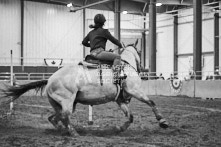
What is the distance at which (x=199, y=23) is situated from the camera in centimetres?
2509

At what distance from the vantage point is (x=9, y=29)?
111ft

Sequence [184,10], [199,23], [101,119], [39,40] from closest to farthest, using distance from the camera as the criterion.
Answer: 1. [101,119]
2. [199,23]
3. [39,40]
4. [184,10]

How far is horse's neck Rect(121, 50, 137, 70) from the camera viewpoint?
26.4 ft

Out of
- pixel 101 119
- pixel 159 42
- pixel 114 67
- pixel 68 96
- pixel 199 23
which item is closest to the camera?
pixel 68 96

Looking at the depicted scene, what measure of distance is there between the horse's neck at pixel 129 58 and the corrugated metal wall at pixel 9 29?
88.2ft

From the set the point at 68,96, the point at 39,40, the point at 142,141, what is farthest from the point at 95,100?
the point at 39,40

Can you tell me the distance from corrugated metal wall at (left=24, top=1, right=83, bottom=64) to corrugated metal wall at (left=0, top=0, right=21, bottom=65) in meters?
0.79

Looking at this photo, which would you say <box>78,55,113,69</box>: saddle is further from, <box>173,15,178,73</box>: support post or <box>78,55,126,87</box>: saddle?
<box>173,15,178,73</box>: support post

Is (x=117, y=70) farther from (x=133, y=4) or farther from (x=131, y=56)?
(x=133, y=4)

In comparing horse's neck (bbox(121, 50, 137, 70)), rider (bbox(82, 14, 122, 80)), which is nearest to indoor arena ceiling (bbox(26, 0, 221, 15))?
horse's neck (bbox(121, 50, 137, 70))

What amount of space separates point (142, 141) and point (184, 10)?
3371 cm

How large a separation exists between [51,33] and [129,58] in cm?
2924

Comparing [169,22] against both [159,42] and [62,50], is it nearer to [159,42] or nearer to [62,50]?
[159,42]

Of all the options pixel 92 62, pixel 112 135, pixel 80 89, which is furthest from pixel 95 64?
pixel 112 135
